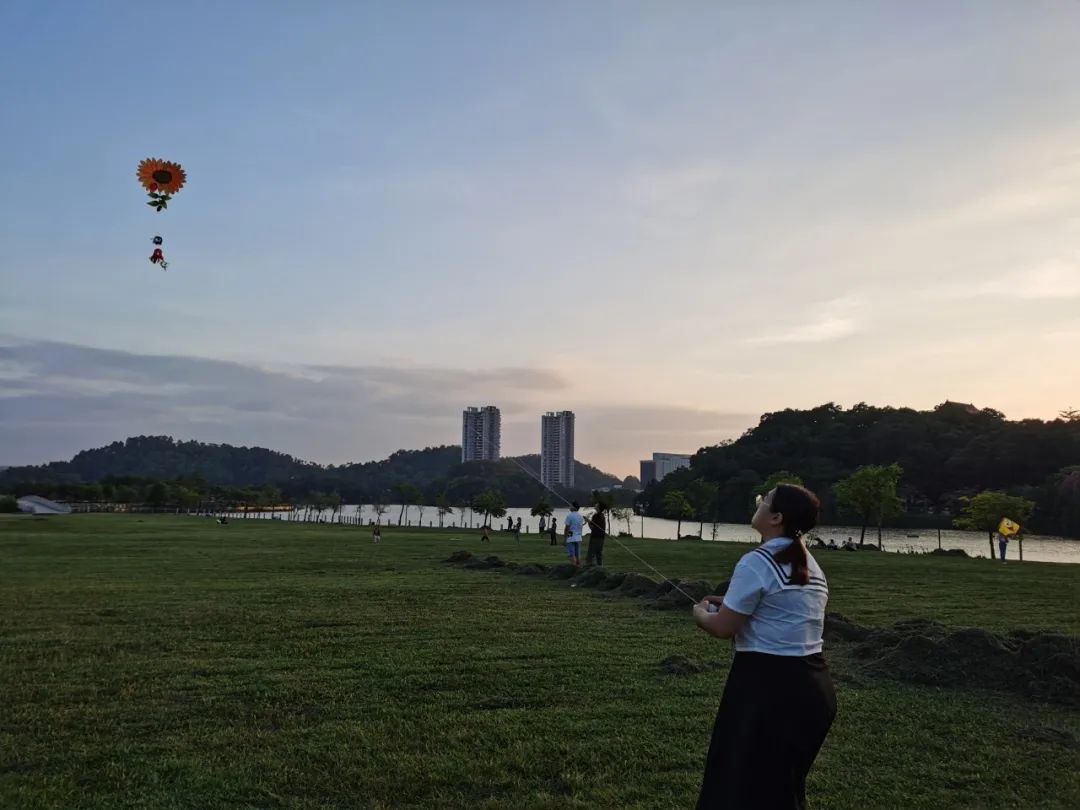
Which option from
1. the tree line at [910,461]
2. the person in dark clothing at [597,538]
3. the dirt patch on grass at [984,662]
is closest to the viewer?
the dirt patch on grass at [984,662]

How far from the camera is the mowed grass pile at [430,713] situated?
18.1ft

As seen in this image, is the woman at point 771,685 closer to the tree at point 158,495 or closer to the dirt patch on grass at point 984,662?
the dirt patch on grass at point 984,662

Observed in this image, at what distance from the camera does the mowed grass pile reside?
18.1ft

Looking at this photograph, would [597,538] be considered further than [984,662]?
Yes

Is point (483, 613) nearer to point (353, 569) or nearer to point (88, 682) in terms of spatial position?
point (88, 682)

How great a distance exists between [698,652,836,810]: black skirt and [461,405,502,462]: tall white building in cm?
936

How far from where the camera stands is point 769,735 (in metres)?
3.73

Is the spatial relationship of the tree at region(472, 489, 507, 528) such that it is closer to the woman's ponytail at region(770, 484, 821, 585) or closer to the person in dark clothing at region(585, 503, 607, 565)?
the person in dark clothing at region(585, 503, 607, 565)

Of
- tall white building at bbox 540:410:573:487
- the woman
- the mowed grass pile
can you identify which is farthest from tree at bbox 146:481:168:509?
the woman

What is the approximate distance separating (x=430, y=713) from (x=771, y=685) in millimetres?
4343

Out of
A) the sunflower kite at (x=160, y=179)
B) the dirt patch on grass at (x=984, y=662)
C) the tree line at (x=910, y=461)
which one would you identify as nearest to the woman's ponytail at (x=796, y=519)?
the dirt patch on grass at (x=984, y=662)

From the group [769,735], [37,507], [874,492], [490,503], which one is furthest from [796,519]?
[37,507]

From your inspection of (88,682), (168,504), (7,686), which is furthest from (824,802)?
(168,504)

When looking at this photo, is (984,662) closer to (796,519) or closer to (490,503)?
(796,519)
